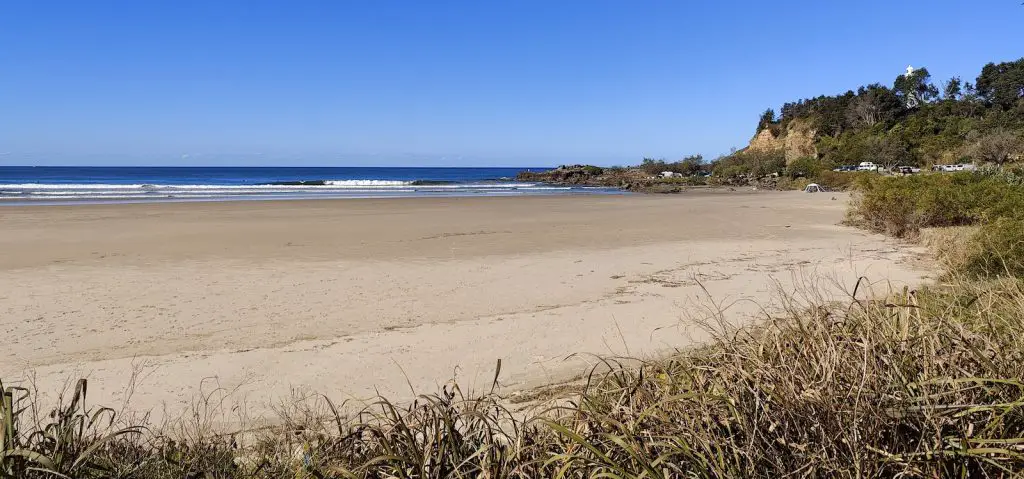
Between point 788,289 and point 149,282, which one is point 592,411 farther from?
point 149,282

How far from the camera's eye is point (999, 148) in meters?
53.9

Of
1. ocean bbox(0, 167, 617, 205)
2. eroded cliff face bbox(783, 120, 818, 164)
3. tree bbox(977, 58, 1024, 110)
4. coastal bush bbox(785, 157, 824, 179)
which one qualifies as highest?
tree bbox(977, 58, 1024, 110)

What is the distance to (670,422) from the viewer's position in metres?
2.30

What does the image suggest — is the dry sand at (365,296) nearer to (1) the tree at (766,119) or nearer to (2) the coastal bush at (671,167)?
(2) the coastal bush at (671,167)

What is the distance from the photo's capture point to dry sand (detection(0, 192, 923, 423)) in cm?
609

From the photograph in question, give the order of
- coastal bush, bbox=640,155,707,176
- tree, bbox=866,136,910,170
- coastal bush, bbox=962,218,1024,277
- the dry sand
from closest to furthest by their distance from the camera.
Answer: the dry sand, coastal bush, bbox=962,218,1024,277, tree, bbox=866,136,910,170, coastal bush, bbox=640,155,707,176

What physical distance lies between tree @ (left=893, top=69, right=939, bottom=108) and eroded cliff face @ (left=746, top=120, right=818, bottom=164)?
24791mm

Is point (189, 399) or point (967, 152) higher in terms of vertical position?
point (967, 152)

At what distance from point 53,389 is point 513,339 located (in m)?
4.32

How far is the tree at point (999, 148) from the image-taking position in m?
53.8

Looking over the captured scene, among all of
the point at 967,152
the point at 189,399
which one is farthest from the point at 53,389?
the point at 967,152

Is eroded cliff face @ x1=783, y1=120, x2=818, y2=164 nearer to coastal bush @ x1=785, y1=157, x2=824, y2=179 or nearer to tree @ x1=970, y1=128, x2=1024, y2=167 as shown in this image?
coastal bush @ x1=785, y1=157, x2=824, y2=179

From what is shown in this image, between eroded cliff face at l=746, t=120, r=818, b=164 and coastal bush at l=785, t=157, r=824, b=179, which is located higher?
eroded cliff face at l=746, t=120, r=818, b=164

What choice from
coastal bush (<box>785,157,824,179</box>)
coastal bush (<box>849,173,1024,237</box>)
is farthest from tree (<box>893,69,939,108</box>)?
coastal bush (<box>849,173,1024,237</box>)
